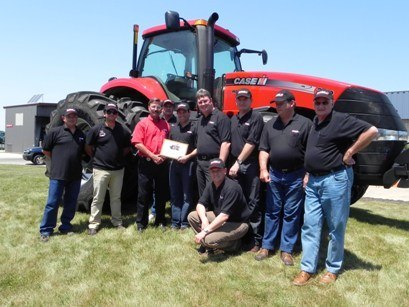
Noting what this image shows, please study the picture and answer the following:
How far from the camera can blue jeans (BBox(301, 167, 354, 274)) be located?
11.1ft

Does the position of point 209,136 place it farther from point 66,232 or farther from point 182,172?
point 66,232

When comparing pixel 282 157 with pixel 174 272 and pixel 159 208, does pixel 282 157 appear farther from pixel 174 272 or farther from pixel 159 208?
pixel 159 208

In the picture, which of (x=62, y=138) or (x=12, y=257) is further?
(x=62, y=138)

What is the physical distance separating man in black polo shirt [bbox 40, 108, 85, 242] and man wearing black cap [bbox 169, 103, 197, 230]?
3.83ft

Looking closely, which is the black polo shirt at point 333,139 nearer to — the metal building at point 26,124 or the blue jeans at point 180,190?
the blue jeans at point 180,190

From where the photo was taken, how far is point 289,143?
3.76m

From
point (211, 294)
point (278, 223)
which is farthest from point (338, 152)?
point (211, 294)

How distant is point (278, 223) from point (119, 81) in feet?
12.4

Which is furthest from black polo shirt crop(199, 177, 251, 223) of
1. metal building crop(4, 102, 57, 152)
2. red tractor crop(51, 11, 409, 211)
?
metal building crop(4, 102, 57, 152)

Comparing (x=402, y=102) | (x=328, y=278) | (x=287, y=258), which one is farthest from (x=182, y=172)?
(x=402, y=102)

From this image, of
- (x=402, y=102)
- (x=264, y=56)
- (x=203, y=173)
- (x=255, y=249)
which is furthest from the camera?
(x=402, y=102)

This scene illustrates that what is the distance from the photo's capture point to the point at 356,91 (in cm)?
478

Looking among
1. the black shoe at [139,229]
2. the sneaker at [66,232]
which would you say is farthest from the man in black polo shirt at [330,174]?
the sneaker at [66,232]

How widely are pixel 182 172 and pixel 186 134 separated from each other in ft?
1.53
